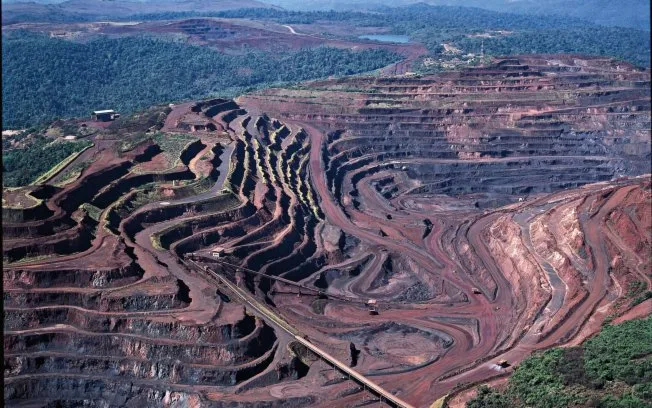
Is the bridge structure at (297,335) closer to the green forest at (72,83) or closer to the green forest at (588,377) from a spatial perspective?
the green forest at (588,377)

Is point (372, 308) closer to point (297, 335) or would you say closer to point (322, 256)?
point (322, 256)

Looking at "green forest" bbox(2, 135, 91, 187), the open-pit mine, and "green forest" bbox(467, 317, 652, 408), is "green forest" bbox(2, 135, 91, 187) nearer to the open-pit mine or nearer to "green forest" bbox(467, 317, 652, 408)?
the open-pit mine

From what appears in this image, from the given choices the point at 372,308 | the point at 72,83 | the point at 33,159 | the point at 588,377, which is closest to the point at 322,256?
the point at 372,308

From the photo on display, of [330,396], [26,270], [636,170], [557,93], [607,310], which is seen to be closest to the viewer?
[330,396]

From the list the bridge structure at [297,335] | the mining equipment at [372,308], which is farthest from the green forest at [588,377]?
the mining equipment at [372,308]

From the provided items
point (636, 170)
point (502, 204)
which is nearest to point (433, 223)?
point (502, 204)

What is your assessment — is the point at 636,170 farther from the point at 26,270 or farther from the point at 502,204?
the point at 26,270
